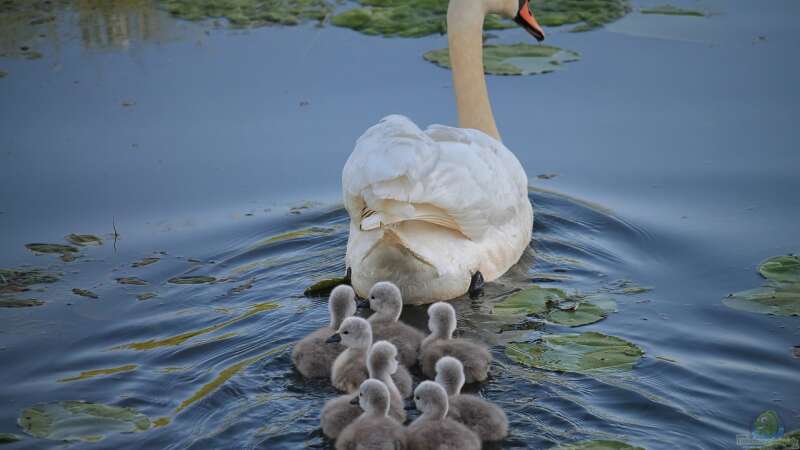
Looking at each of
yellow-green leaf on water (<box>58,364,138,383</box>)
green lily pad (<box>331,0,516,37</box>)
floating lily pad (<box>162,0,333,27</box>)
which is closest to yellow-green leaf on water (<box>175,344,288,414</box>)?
yellow-green leaf on water (<box>58,364,138,383</box>)

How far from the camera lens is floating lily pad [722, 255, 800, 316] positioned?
8.25 meters

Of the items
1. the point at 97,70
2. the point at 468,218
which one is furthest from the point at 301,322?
the point at 97,70

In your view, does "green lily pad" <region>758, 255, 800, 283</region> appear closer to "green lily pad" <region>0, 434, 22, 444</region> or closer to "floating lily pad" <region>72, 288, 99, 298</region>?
"floating lily pad" <region>72, 288, 99, 298</region>

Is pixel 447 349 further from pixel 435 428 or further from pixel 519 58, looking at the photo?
pixel 519 58

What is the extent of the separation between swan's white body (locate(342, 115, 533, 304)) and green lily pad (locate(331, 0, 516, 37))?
14.8 ft

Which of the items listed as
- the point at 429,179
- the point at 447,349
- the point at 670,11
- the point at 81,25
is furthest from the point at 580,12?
the point at 447,349

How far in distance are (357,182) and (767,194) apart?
3937mm

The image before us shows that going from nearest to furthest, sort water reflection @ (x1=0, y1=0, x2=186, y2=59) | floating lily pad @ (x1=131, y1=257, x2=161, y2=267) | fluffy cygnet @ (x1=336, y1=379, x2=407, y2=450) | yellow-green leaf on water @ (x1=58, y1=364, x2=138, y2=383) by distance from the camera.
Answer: fluffy cygnet @ (x1=336, y1=379, x2=407, y2=450) → yellow-green leaf on water @ (x1=58, y1=364, x2=138, y2=383) → floating lily pad @ (x1=131, y1=257, x2=161, y2=267) → water reflection @ (x1=0, y1=0, x2=186, y2=59)

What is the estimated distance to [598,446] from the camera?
6.42 meters

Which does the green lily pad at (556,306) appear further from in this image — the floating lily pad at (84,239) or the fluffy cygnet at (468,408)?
the floating lily pad at (84,239)

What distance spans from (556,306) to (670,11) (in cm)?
620

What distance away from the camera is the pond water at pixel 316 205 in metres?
7.14

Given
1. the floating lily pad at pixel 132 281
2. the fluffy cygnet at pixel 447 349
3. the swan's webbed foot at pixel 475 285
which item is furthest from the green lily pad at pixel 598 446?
the floating lily pad at pixel 132 281

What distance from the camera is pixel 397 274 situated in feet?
27.8
